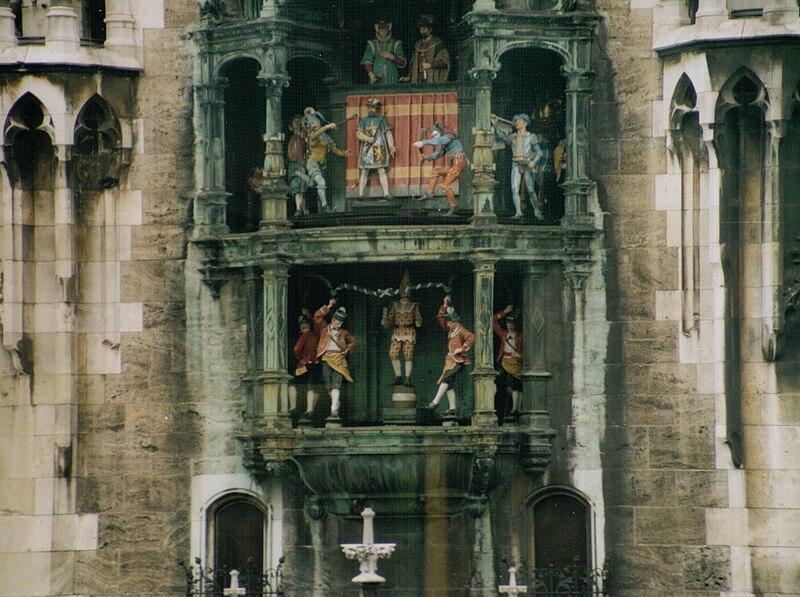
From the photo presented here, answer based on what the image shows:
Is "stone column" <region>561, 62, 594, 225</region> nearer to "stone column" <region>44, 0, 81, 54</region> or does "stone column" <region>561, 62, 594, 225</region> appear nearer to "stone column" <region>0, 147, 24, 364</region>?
"stone column" <region>44, 0, 81, 54</region>

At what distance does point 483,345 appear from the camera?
4119cm

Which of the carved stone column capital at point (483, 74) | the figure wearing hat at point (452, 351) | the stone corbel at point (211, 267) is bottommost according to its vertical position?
the figure wearing hat at point (452, 351)

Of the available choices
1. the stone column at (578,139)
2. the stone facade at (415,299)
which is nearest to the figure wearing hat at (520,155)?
the stone facade at (415,299)

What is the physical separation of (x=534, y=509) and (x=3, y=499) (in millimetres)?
7338

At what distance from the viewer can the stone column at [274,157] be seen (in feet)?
137

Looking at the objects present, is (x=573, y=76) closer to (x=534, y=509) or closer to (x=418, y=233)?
(x=418, y=233)

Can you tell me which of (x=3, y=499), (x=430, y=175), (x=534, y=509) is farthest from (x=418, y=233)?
(x=3, y=499)

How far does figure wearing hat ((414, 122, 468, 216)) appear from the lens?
138ft

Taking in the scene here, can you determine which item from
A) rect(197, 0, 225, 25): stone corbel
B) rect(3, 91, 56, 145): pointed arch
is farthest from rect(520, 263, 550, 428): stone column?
rect(3, 91, 56, 145): pointed arch

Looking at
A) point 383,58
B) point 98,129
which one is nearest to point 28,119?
point 98,129

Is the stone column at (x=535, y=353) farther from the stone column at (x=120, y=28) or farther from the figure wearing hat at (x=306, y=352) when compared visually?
the stone column at (x=120, y=28)

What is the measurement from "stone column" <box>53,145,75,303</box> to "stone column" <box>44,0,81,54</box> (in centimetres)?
140

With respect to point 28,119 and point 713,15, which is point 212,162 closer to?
point 28,119

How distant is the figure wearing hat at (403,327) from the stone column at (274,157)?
1.93 metres
